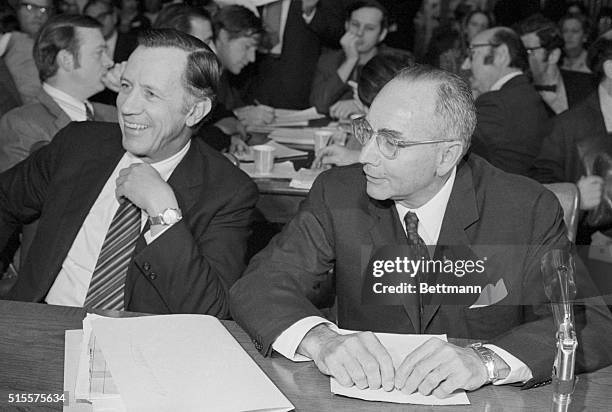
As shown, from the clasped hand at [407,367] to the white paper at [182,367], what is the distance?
0.44ft

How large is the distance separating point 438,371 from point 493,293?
519 mm

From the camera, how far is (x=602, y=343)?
1771 mm

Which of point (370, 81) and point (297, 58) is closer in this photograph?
point (370, 81)

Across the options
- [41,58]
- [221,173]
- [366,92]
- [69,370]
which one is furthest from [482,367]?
[41,58]

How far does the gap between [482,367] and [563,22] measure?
619 cm

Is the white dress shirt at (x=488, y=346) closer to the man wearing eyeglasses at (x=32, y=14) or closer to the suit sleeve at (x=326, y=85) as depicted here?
the suit sleeve at (x=326, y=85)

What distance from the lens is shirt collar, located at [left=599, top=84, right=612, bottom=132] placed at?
372 cm

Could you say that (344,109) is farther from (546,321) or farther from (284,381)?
(284,381)

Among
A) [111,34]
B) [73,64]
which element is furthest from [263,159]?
[111,34]

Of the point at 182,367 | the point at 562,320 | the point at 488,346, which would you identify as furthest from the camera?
the point at 488,346

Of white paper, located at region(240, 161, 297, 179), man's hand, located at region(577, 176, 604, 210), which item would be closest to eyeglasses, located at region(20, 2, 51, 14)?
white paper, located at region(240, 161, 297, 179)

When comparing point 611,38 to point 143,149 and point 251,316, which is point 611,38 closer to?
point 143,149

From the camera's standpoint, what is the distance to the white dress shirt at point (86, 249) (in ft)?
7.95

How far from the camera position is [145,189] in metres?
2.31
